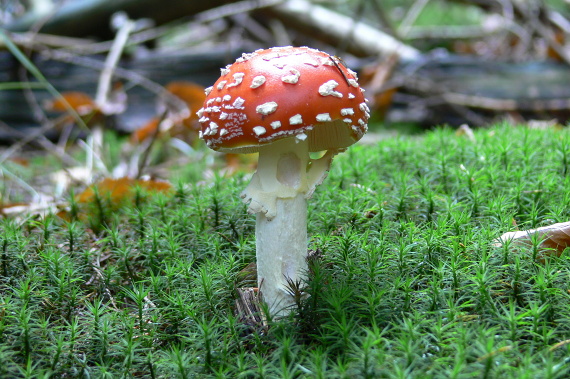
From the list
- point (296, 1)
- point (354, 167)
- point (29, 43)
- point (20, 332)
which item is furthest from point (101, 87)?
point (20, 332)

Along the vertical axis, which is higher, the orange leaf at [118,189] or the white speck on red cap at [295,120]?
the white speck on red cap at [295,120]

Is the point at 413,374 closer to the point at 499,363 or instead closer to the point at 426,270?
the point at 499,363

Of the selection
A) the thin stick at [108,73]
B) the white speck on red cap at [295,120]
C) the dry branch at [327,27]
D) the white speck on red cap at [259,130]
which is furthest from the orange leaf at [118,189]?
the dry branch at [327,27]

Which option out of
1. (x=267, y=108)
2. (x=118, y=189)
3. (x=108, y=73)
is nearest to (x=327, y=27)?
(x=108, y=73)

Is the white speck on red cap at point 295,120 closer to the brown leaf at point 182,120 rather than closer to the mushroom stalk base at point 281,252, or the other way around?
the mushroom stalk base at point 281,252

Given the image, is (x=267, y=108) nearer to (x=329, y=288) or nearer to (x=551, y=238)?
(x=329, y=288)

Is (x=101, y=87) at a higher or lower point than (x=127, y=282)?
higher
